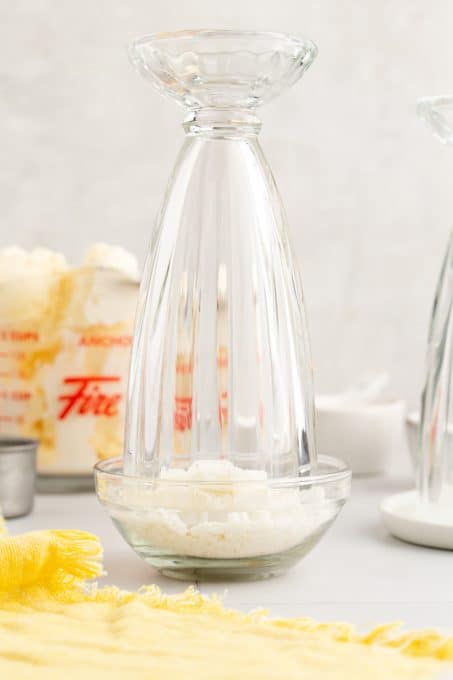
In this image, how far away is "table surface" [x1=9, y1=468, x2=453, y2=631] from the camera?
0.54 meters

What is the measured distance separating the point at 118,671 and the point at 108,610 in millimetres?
92

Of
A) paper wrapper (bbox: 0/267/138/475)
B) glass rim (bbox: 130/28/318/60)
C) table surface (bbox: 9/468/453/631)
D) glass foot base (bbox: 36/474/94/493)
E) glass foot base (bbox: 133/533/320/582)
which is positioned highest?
glass rim (bbox: 130/28/318/60)

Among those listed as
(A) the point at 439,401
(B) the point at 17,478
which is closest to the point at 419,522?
(A) the point at 439,401

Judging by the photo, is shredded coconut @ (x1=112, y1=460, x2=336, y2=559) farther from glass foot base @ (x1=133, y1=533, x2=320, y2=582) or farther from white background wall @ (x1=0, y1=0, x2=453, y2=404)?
white background wall @ (x1=0, y1=0, x2=453, y2=404)

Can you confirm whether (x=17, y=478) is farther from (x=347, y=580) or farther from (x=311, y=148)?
(x=311, y=148)

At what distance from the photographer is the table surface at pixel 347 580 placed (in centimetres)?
54

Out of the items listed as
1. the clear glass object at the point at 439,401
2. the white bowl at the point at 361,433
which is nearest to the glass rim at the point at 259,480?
the clear glass object at the point at 439,401

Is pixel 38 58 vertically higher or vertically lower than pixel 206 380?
higher

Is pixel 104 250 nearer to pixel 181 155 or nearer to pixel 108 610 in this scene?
pixel 181 155

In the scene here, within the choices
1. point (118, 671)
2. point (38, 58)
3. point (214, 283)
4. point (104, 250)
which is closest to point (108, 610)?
point (118, 671)

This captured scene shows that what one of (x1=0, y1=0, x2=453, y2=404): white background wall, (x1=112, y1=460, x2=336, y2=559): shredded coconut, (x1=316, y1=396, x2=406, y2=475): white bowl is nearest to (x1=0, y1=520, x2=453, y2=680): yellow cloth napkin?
(x1=112, y1=460, x2=336, y2=559): shredded coconut

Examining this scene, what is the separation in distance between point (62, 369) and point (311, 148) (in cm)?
49

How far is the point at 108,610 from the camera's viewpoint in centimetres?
51

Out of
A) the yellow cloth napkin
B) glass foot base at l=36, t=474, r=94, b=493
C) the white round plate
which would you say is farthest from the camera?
glass foot base at l=36, t=474, r=94, b=493
